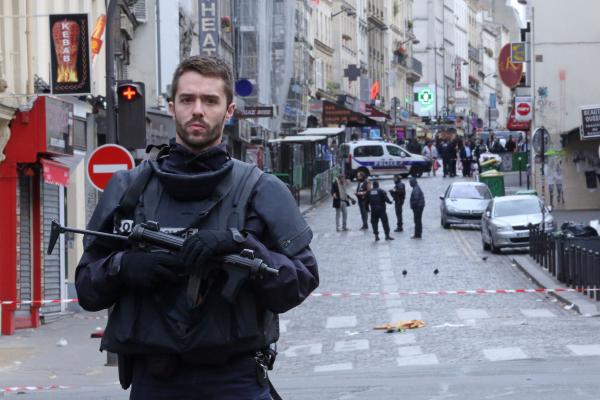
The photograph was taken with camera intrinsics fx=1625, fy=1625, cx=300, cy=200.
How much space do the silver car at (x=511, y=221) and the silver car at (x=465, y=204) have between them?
614cm

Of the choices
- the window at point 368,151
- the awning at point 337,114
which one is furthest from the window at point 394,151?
the awning at point 337,114

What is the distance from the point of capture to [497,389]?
13.2 m

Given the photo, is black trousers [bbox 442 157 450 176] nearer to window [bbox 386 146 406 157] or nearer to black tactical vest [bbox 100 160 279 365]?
window [bbox 386 146 406 157]

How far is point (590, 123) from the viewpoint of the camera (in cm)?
4859

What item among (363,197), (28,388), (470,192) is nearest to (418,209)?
(363,197)

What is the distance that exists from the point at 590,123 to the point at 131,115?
101 feet

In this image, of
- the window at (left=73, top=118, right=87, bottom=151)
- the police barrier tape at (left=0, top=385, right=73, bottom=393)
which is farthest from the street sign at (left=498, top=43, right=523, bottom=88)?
the police barrier tape at (left=0, top=385, right=73, bottom=393)

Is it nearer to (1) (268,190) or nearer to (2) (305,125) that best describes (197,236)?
(1) (268,190)

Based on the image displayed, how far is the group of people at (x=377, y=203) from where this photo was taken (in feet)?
142

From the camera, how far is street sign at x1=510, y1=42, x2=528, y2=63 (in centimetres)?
6103

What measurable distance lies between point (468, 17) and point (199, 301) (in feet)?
580

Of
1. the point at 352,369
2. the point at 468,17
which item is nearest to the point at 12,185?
the point at 352,369

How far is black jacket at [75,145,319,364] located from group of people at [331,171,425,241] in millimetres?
37831

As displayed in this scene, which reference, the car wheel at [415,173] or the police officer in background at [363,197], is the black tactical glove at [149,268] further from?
the car wheel at [415,173]
